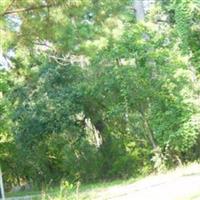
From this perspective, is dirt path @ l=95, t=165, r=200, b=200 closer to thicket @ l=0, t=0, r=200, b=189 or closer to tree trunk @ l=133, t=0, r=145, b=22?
thicket @ l=0, t=0, r=200, b=189

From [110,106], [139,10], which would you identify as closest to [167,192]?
[110,106]

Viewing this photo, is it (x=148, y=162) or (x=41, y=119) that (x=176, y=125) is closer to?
(x=148, y=162)

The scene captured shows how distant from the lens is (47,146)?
720 inches

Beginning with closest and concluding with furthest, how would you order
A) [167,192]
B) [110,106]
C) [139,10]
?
[167,192], [110,106], [139,10]

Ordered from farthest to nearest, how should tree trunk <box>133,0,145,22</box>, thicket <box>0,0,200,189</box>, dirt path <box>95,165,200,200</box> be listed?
tree trunk <box>133,0,145,22</box>, thicket <box>0,0,200,189</box>, dirt path <box>95,165,200,200</box>

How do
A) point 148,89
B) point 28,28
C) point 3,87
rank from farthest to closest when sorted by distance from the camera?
point 148,89, point 3,87, point 28,28

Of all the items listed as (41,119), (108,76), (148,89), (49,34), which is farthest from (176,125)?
(49,34)

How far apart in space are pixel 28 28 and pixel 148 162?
830 centimetres

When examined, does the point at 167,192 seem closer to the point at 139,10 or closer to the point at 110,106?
the point at 110,106

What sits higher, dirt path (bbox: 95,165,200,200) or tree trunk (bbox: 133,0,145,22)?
tree trunk (bbox: 133,0,145,22)

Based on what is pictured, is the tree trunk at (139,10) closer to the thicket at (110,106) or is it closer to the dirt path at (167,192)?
the thicket at (110,106)

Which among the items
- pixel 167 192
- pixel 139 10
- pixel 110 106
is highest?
pixel 139 10

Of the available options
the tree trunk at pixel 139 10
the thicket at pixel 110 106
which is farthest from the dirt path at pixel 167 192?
the tree trunk at pixel 139 10

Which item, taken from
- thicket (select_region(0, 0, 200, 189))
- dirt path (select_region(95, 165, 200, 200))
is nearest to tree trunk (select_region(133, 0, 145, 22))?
thicket (select_region(0, 0, 200, 189))
